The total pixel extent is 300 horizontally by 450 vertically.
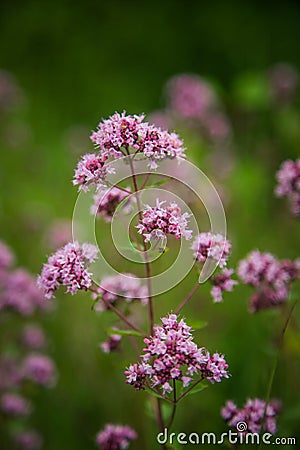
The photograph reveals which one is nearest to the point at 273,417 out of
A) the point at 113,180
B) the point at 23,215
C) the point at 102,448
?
the point at 102,448

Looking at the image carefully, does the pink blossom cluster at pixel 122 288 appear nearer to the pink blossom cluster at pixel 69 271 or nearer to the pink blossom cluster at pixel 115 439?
the pink blossom cluster at pixel 69 271

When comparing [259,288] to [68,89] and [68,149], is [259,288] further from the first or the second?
[68,89]

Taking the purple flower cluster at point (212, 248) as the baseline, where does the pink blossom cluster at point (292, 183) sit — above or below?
above

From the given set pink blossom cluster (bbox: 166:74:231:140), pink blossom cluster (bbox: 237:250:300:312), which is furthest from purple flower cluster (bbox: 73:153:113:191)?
pink blossom cluster (bbox: 166:74:231:140)

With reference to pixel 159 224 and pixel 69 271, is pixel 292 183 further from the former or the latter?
pixel 69 271

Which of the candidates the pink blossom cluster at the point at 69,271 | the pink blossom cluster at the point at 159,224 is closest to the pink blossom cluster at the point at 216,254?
the pink blossom cluster at the point at 159,224

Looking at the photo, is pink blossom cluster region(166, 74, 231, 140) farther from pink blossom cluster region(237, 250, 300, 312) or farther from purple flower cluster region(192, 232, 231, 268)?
purple flower cluster region(192, 232, 231, 268)
